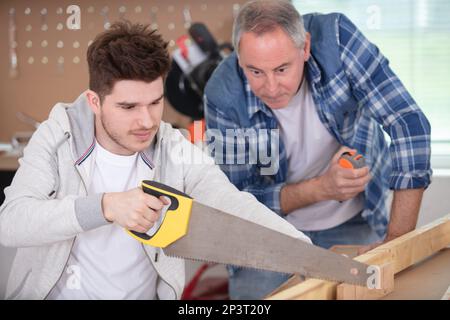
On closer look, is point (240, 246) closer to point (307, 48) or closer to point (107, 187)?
point (107, 187)

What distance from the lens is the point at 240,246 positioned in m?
0.99

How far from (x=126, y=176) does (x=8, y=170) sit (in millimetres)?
694

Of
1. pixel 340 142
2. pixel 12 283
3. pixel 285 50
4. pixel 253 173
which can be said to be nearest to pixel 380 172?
pixel 340 142

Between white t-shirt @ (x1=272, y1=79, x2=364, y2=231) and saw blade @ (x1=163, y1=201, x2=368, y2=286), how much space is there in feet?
1.28

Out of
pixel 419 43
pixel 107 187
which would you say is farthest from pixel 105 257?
pixel 419 43

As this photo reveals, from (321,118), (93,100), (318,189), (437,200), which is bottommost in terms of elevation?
(437,200)

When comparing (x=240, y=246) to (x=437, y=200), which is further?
(x=437, y=200)

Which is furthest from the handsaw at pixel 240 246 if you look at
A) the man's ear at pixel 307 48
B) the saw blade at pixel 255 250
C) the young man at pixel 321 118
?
the man's ear at pixel 307 48

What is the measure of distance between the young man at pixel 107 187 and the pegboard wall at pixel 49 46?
0.10 metres

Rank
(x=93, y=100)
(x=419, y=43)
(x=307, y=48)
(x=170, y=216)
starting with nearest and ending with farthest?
(x=170, y=216), (x=93, y=100), (x=307, y=48), (x=419, y=43)

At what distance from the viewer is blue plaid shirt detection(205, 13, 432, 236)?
4.37 feet

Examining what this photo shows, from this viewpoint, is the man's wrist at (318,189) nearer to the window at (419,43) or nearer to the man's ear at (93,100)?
the man's ear at (93,100)

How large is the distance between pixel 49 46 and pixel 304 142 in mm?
464

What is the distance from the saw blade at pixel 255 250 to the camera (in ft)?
3.18
